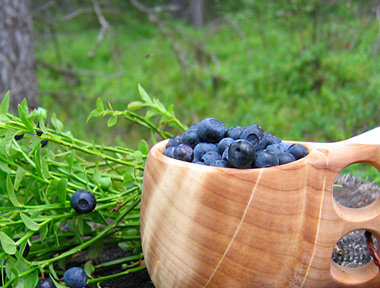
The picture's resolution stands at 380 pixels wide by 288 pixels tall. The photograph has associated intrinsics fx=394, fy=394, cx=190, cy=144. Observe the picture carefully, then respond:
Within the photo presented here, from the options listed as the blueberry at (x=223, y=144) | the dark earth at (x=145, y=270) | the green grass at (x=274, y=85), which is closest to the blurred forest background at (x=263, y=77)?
the green grass at (x=274, y=85)

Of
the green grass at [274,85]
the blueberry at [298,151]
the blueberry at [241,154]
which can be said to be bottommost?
the green grass at [274,85]

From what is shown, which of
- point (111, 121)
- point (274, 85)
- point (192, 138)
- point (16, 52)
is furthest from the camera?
point (274, 85)

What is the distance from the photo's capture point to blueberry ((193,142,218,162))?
555 mm

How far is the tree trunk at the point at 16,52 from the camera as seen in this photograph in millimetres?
1872

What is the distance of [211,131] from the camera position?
0.57m

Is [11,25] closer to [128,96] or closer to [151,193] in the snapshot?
[128,96]

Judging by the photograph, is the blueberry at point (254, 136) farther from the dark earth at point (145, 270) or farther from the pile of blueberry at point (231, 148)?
the dark earth at point (145, 270)

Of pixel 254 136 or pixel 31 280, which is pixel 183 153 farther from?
pixel 31 280

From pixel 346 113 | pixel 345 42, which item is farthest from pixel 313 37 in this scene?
pixel 346 113

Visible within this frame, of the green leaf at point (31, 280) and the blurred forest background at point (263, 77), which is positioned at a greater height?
the green leaf at point (31, 280)

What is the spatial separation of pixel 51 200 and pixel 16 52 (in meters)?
1.46

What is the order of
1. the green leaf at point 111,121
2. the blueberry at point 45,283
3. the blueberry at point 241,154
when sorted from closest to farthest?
the blueberry at point 241,154 → the blueberry at point 45,283 → the green leaf at point 111,121

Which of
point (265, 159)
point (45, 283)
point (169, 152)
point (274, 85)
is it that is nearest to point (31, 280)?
point (45, 283)

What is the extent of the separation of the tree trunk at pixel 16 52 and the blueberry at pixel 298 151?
166 centimetres
